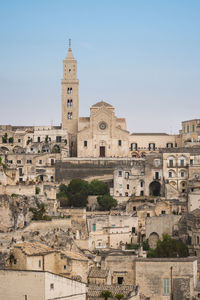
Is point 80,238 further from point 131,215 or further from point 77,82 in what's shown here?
point 77,82

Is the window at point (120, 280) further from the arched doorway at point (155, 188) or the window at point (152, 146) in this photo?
the window at point (152, 146)

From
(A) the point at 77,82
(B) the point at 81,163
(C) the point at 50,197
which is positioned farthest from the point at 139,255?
(A) the point at 77,82

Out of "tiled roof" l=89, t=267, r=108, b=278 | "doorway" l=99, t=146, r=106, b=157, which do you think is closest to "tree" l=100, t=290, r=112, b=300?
"tiled roof" l=89, t=267, r=108, b=278

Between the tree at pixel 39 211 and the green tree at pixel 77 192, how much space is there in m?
→ 9.01

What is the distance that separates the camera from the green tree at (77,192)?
64.4 m

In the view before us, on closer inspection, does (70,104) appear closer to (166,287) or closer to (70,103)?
(70,103)

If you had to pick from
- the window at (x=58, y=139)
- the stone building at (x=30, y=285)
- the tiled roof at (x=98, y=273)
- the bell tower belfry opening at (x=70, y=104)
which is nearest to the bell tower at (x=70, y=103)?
the bell tower belfry opening at (x=70, y=104)

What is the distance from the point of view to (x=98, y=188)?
67562mm

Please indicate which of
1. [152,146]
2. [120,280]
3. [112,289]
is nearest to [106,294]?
[112,289]

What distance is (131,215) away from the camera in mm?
59312

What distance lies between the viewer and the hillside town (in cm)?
3756

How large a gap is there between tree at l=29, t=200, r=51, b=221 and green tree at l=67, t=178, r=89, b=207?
9.01 metres

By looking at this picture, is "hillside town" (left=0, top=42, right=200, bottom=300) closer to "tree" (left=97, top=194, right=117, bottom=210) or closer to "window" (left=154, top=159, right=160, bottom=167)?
"tree" (left=97, top=194, right=117, bottom=210)

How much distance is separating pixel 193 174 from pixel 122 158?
32.7ft
